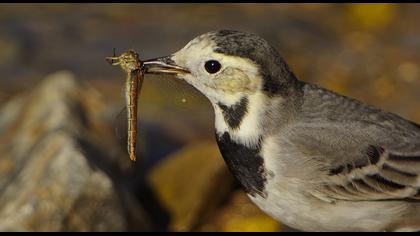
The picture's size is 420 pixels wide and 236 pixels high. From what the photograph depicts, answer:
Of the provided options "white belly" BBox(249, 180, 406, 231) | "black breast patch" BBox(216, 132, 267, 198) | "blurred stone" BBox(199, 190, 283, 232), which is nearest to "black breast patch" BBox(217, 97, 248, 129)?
"black breast patch" BBox(216, 132, 267, 198)

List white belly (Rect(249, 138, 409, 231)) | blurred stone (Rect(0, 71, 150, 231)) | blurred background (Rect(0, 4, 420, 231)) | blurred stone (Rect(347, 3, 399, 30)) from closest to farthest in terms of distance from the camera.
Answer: white belly (Rect(249, 138, 409, 231))
blurred stone (Rect(0, 71, 150, 231))
blurred background (Rect(0, 4, 420, 231))
blurred stone (Rect(347, 3, 399, 30))

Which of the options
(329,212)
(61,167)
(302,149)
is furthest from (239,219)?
(302,149)

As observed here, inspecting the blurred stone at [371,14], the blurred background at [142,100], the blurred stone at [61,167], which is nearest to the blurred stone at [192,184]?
the blurred background at [142,100]

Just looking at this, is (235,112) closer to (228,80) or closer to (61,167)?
(228,80)

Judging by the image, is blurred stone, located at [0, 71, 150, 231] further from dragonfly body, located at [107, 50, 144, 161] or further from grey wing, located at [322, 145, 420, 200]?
grey wing, located at [322, 145, 420, 200]

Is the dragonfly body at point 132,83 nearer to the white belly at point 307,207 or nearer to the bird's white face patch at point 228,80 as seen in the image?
the bird's white face patch at point 228,80
